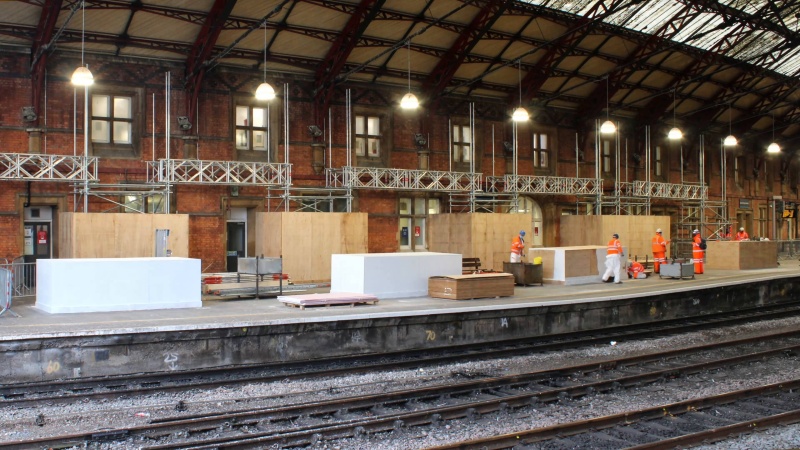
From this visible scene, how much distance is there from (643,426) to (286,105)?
704 inches

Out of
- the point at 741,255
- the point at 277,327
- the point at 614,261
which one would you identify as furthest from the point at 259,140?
the point at 741,255

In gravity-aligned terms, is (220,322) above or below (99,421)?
above

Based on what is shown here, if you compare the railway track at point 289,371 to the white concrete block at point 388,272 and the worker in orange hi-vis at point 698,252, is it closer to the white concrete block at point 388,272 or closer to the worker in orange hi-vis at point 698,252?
the white concrete block at point 388,272

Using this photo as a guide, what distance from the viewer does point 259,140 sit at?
2458 centimetres

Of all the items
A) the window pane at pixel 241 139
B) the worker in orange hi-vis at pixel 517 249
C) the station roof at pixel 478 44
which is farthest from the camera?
the window pane at pixel 241 139

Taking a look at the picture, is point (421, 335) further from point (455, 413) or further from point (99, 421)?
point (99, 421)

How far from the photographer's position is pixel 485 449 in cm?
827

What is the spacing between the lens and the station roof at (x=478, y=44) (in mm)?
20672

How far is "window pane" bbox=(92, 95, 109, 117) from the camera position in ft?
71.8

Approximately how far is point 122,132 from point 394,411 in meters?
15.7

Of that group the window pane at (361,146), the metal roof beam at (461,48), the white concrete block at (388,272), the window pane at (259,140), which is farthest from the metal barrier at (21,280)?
the metal roof beam at (461,48)

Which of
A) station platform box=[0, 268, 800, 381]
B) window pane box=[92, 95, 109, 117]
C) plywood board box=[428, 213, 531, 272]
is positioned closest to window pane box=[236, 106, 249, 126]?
window pane box=[92, 95, 109, 117]

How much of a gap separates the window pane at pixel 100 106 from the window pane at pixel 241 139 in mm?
4114

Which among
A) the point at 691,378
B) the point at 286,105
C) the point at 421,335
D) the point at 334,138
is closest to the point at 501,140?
the point at 334,138
